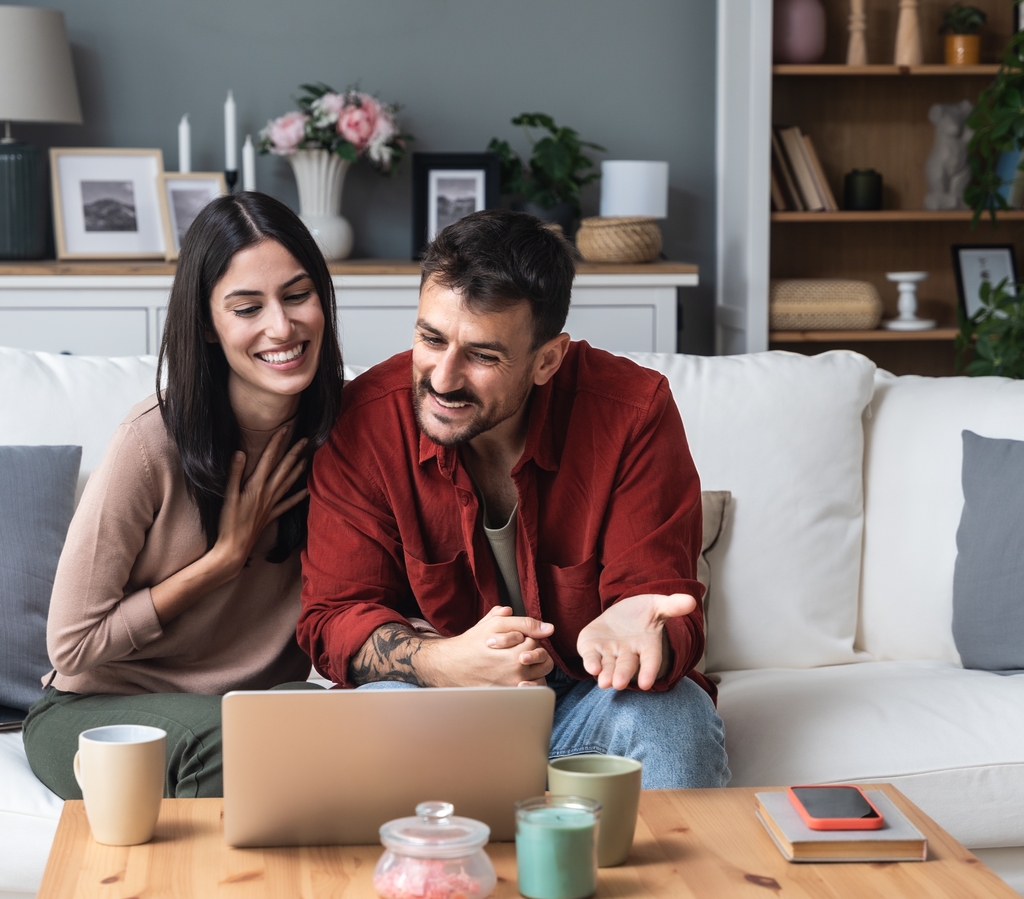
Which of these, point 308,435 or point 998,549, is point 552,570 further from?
point 998,549

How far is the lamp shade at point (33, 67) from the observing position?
3.17 meters

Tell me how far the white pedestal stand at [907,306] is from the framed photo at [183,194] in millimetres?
2005

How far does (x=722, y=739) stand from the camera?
148cm

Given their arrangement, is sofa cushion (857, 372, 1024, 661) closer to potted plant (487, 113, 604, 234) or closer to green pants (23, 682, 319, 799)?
green pants (23, 682, 319, 799)

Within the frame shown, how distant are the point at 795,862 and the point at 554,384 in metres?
0.78

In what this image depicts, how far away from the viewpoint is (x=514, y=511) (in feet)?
5.30

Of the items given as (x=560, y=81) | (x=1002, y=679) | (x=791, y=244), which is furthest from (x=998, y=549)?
(x=560, y=81)

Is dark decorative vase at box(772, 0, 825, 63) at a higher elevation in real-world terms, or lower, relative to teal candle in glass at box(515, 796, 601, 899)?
higher

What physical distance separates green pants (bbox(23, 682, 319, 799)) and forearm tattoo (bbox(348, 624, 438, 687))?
12cm

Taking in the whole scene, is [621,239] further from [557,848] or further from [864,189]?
[557,848]

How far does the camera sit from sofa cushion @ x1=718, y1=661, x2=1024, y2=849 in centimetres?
163

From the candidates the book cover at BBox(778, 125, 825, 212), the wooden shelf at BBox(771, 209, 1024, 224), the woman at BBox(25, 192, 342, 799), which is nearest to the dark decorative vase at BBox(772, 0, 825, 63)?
the book cover at BBox(778, 125, 825, 212)

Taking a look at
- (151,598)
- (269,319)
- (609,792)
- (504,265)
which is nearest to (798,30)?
(504,265)

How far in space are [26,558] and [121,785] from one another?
0.77 meters
